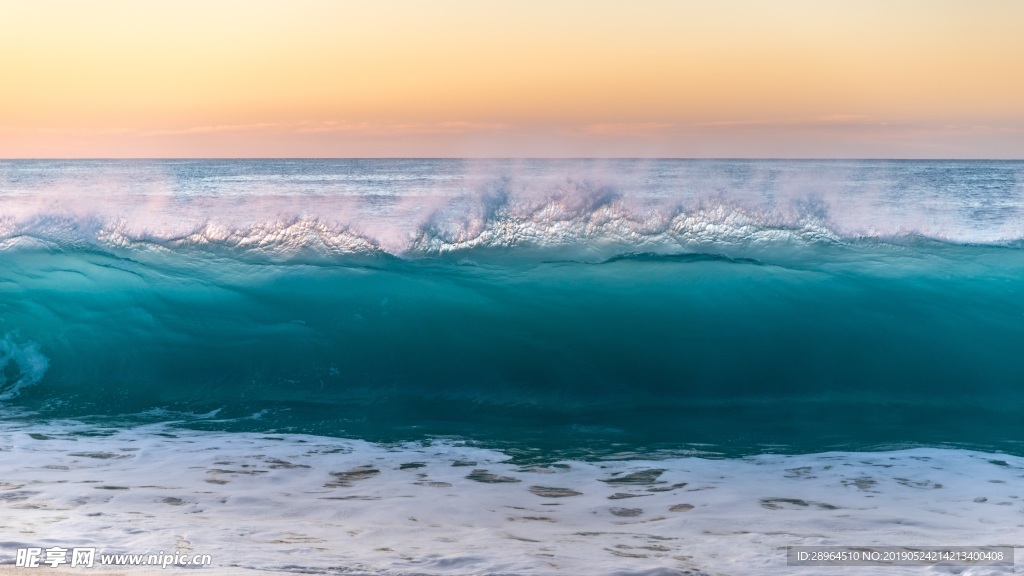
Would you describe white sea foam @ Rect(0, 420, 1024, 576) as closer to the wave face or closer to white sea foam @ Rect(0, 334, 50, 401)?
the wave face

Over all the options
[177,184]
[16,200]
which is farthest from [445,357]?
[177,184]

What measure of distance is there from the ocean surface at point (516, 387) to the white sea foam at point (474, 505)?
0.07ft

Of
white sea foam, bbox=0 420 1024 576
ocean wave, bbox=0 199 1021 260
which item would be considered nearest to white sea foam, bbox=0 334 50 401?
white sea foam, bbox=0 420 1024 576

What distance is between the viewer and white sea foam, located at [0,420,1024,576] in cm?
358

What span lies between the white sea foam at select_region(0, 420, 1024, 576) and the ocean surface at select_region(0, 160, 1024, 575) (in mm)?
22

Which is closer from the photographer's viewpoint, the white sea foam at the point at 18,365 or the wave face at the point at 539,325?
the wave face at the point at 539,325

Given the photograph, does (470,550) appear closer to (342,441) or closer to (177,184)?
(342,441)

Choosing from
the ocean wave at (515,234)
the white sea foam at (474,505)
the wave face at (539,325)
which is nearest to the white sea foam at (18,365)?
the wave face at (539,325)

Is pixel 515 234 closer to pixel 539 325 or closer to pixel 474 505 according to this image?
pixel 539 325

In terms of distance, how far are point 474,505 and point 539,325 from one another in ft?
13.7

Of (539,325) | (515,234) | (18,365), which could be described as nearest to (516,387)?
(539,325)

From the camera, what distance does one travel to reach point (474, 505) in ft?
14.3

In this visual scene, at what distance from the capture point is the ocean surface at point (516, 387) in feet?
13.0

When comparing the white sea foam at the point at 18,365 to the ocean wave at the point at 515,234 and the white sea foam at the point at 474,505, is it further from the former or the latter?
the ocean wave at the point at 515,234
